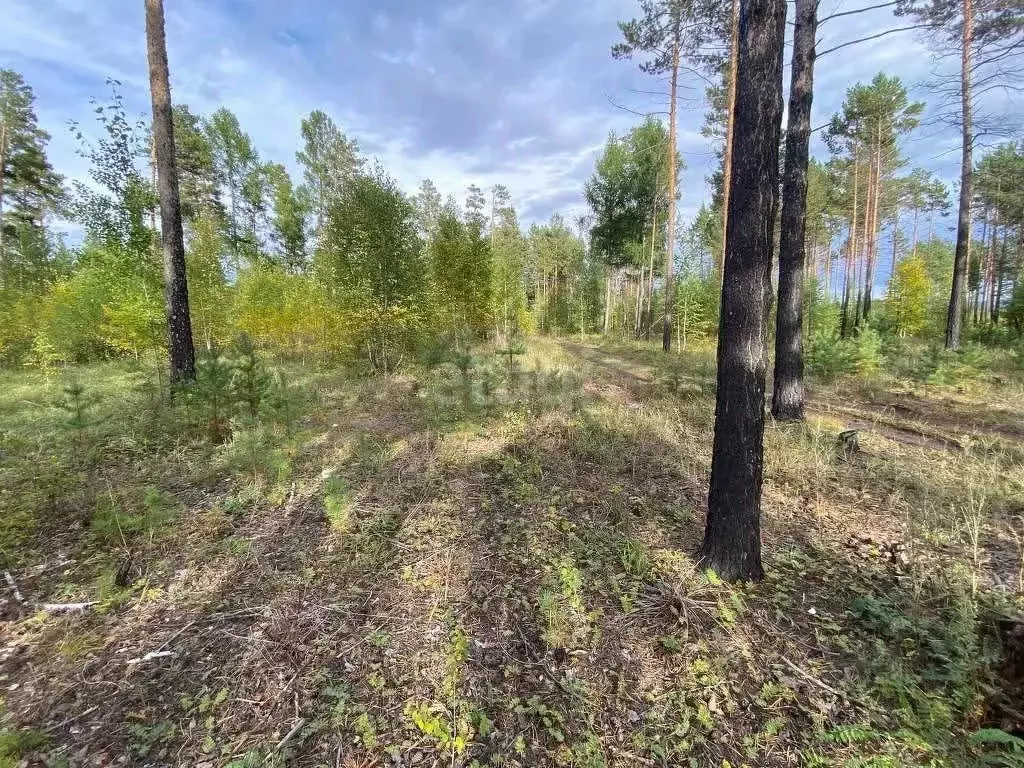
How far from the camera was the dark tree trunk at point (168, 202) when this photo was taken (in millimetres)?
6285

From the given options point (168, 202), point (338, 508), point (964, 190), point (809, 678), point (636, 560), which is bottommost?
point (809, 678)

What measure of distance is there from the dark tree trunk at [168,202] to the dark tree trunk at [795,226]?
31.2 feet

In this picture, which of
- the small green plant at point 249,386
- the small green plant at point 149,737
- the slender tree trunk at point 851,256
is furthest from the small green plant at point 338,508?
the slender tree trunk at point 851,256

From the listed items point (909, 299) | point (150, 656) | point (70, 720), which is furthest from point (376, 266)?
point (909, 299)

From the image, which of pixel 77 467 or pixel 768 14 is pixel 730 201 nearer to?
pixel 768 14

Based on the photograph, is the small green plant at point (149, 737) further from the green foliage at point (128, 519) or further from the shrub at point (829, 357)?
the shrub at point (829, 357)

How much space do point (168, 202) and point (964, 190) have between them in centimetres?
1821

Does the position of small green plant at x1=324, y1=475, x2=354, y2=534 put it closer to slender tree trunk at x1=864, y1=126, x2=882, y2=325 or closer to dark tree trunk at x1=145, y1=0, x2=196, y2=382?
dark tree trunk at x1=145, y1=0, x2=196, y2=382

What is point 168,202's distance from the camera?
21.0ft

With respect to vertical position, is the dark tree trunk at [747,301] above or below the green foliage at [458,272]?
below

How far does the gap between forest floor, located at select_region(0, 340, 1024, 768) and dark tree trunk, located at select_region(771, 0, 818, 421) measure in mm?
1357

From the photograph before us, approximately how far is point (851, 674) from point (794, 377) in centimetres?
505

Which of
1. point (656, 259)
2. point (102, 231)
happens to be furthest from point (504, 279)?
point (102, 231)

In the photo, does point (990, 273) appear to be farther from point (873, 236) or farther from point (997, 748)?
point (997, 748)
